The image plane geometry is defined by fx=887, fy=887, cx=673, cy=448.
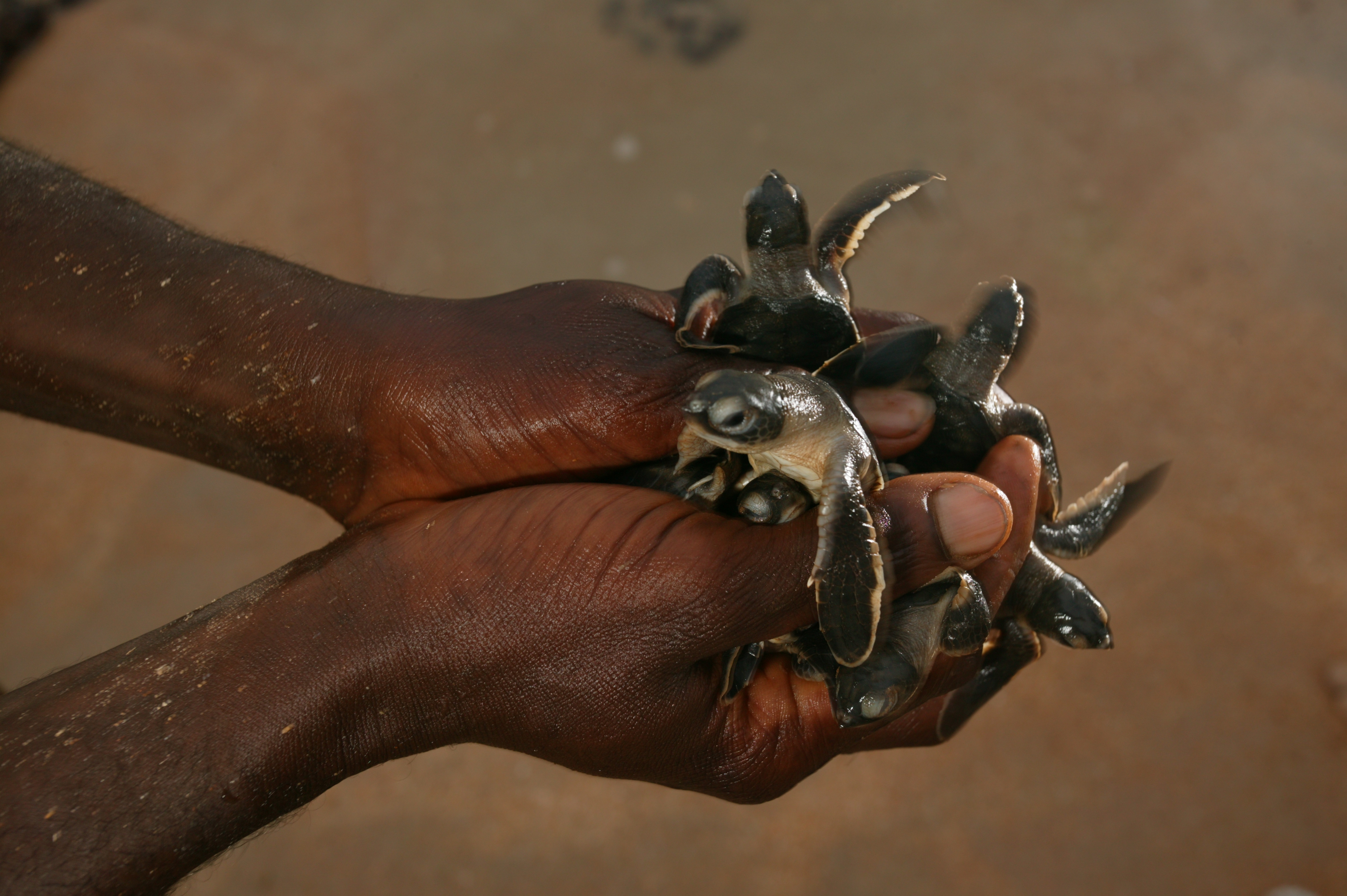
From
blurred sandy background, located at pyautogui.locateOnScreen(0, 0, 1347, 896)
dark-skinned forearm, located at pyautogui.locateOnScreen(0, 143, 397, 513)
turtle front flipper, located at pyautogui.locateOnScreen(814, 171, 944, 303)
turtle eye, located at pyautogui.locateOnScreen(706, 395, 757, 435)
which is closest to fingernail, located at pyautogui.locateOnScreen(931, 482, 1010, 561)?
turtle eye, located at pyautogui.locateOnScreen(706, 395, 757, 435)

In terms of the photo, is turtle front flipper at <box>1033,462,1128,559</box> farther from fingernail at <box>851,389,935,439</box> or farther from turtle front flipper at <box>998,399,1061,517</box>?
fingernail at <box>851,389,935,439</box>

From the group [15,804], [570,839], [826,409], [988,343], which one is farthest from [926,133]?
[15,804]

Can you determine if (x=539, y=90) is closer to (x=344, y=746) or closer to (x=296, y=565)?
(x=296, y=565)

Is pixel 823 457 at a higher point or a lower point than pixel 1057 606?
higher

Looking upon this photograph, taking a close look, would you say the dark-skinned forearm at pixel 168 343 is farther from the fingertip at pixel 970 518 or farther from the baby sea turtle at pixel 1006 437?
the baby sea turtle at pixel 1006 437

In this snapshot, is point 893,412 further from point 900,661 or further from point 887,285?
point 887,285

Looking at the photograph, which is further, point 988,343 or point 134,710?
point 988,343

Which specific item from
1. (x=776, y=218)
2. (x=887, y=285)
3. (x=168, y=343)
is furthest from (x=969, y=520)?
(x=887, y=285)
